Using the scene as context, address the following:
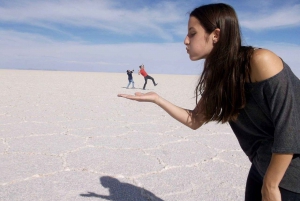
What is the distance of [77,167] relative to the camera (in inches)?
98.7

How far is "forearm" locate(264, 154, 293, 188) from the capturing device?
0.88m

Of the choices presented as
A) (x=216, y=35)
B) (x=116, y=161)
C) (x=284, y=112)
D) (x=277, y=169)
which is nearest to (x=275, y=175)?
(x=277, y=169)

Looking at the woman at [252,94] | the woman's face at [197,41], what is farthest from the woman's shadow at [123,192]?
the woman's face at [197,41]

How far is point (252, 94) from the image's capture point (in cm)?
92

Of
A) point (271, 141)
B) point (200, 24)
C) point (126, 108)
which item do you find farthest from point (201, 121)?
point (126, 108)

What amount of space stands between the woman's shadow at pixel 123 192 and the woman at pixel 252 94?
3.51ft

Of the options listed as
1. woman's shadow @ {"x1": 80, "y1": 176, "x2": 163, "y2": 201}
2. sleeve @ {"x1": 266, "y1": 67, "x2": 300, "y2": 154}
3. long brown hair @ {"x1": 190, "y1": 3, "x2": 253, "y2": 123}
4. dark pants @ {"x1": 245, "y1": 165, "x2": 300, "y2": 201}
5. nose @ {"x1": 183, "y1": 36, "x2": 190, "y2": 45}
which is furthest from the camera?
woman's shadow @ {"x1": 80, "y1": 176, "x2": 163, "y2": 201}

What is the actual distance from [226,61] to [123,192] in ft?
4.81

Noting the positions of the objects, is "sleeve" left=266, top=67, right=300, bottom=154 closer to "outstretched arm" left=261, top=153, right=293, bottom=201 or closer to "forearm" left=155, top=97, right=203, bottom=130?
"outstretched arm" left=261, top=153, right=293, bottom=201

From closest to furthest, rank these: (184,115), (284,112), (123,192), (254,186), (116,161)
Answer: (284,112), (254,186), (184,115), (123,192), (116,161)

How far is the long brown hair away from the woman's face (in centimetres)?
2

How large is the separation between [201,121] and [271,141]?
37 cm

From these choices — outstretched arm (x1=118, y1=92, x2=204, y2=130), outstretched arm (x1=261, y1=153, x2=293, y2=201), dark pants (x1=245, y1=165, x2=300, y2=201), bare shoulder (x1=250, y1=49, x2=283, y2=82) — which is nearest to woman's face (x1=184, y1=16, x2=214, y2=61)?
bare shoulder (x1=250, y1=49, x2=283, y2=82)

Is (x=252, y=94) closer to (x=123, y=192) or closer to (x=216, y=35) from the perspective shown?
(x=216, y=35)
